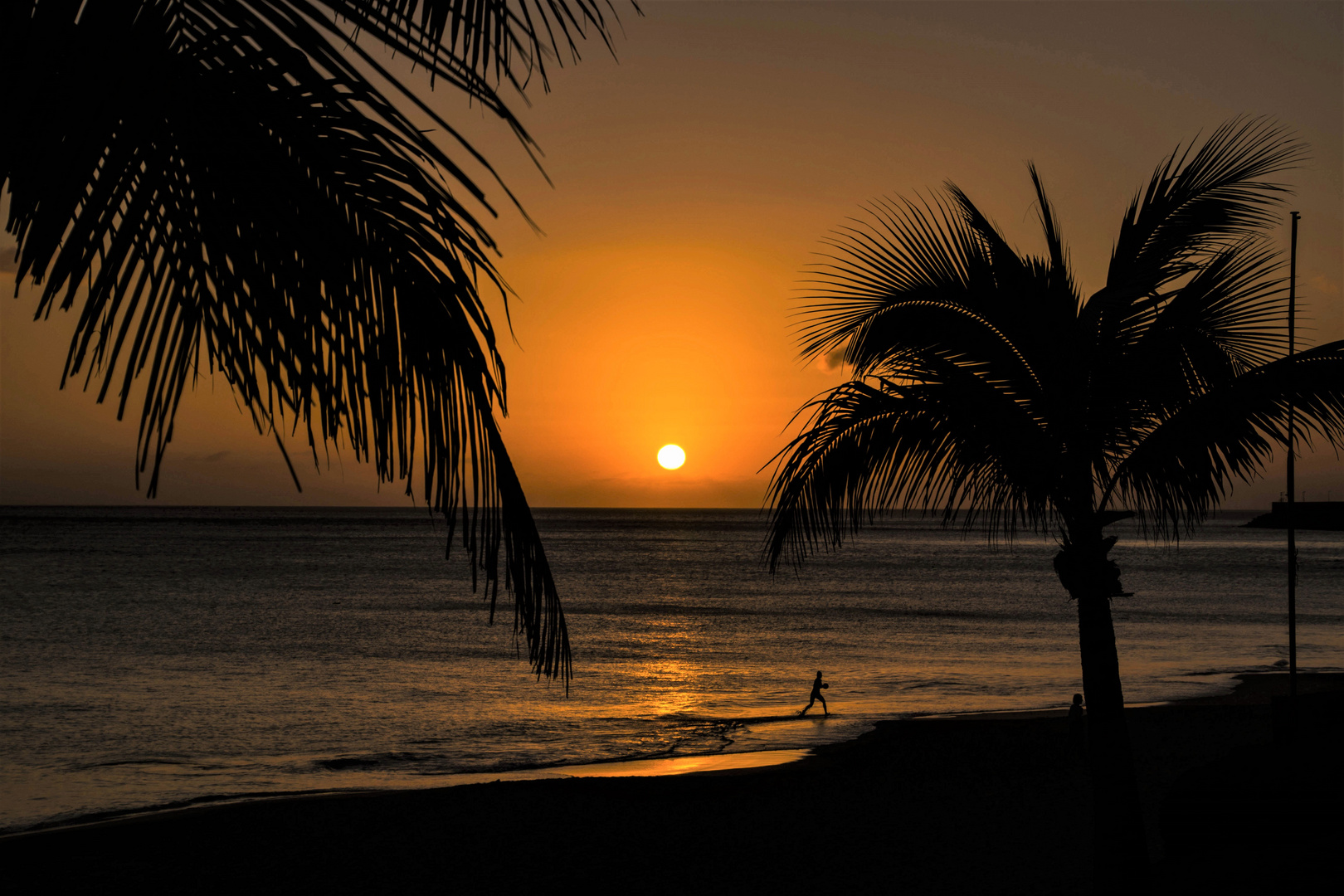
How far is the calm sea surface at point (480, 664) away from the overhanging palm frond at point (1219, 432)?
14732 mm

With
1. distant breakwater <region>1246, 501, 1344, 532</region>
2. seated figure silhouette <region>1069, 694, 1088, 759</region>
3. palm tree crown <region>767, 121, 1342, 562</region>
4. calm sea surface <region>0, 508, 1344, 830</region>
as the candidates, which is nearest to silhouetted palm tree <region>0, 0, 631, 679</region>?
palm tree crown <region>767, 121, 1342, 562</region>

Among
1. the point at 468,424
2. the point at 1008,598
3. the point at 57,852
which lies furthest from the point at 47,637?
the point at 1008,598

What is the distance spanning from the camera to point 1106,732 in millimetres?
7691

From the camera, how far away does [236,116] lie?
4.98 feet

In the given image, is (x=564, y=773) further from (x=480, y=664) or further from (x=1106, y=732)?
(x=480, y=664)

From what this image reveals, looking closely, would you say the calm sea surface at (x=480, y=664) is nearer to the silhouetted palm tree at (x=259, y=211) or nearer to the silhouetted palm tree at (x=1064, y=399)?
the silhouetted palm tree at (x=1064, y=399)

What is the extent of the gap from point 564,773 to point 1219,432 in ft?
48.7

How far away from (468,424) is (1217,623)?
5343 cm

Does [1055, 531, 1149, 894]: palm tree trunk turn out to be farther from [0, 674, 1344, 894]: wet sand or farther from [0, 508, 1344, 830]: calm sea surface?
[0, 508, 1344, 830]: calm sea surface

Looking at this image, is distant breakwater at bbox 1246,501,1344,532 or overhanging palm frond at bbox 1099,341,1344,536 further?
distant breakwater at bbox 1246,501,1344,532

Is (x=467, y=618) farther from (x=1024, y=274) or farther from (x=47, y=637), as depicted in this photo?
(x=1024, y=274)

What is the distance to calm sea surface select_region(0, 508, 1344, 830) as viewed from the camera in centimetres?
2086

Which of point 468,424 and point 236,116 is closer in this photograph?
point 236,116

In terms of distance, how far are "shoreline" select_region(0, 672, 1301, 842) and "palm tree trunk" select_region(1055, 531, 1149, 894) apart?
11465mm
